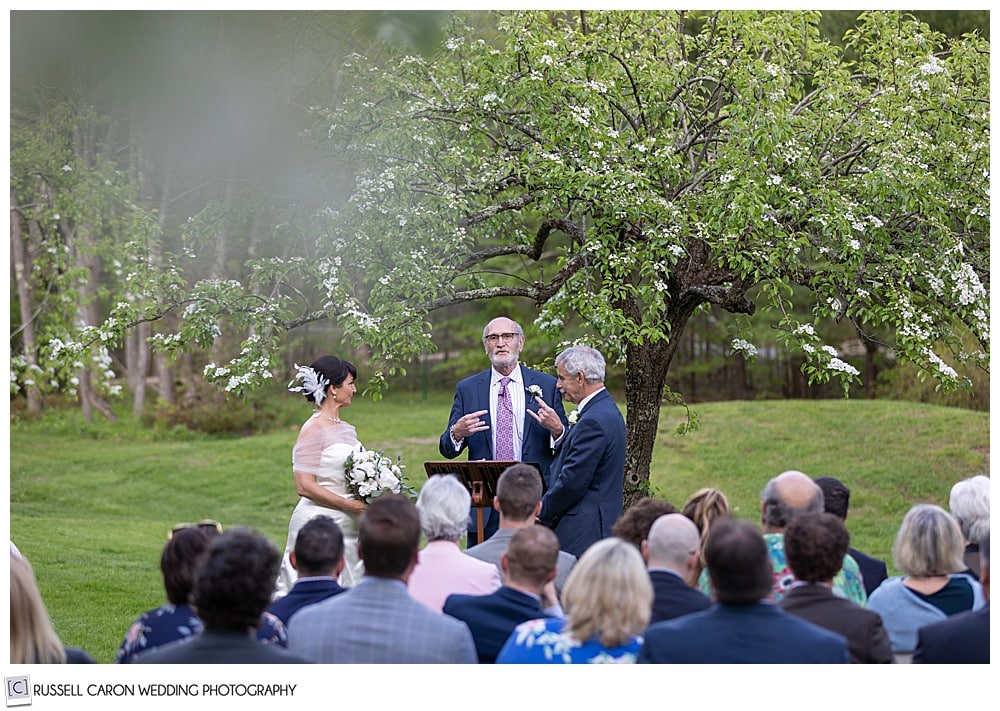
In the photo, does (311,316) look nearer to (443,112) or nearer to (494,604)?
(443,112)

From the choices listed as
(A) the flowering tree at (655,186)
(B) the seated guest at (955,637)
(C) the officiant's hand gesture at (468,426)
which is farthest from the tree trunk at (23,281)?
(B) the seated guest at (955,637)

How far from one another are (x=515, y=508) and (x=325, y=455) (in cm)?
166

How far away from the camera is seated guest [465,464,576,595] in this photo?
4285 millimetres

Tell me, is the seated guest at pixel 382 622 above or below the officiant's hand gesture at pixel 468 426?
below

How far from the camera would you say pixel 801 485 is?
163 inches

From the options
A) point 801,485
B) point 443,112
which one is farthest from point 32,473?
point 801,485

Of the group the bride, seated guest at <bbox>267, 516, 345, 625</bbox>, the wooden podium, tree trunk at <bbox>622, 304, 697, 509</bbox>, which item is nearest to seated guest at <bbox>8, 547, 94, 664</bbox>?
seated guest at <bbox>267, 516, 345, 625</bbox>

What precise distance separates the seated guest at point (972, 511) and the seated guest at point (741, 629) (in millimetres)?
1512

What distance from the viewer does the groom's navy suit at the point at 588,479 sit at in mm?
5180

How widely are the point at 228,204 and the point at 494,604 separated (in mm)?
4753

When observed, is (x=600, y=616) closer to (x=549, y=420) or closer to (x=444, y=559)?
(x=444, y=559)

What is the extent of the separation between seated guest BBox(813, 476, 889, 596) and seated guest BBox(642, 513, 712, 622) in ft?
3.57

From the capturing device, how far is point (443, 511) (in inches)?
159

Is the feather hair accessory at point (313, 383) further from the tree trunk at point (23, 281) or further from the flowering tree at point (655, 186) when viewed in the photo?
the tree trunk at point (23, 281)
